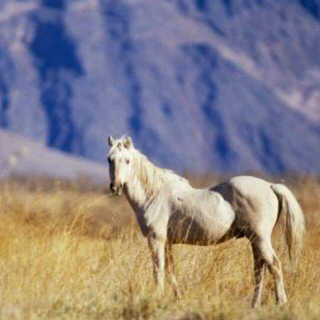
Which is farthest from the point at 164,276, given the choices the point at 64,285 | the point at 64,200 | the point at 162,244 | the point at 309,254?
the point at 64,200

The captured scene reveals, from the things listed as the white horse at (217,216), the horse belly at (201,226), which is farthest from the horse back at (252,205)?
the horse belly at (201,226)

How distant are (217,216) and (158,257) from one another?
2.21ft

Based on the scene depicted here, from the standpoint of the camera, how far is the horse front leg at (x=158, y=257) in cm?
1045

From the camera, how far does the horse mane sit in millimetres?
10992

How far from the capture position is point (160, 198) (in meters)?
10.9

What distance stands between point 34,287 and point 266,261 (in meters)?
2.19

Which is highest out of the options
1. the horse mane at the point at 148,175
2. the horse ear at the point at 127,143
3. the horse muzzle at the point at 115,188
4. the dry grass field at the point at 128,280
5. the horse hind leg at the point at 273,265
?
the horse ear at the point at 127,143

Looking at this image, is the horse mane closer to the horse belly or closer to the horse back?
the horse belly

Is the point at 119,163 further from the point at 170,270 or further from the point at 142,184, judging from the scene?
the point at 170,270

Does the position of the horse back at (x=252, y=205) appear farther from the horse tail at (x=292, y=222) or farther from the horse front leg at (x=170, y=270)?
the horse front leg at (x=170, y=270)

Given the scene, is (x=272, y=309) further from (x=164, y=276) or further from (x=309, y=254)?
(x=309, y=254)

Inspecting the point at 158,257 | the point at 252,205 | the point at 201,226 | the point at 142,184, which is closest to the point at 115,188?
the point at 142,184

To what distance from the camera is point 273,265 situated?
1061cm

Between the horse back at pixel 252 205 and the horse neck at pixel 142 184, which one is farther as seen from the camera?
the horse neck at pixel 142 184
